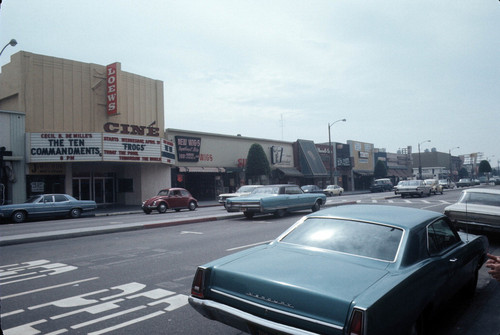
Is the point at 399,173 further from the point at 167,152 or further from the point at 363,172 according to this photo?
the point at 167,152

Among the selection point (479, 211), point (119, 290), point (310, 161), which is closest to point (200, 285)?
point (119, 290)

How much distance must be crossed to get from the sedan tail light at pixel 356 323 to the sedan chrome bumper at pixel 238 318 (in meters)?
0.33

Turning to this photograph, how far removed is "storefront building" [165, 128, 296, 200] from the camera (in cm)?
3278

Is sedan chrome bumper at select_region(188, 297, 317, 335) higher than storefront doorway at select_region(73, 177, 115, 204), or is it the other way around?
storefront doorway at select_region(73, 177, 115, 204)

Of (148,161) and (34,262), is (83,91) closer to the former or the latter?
(148,161)

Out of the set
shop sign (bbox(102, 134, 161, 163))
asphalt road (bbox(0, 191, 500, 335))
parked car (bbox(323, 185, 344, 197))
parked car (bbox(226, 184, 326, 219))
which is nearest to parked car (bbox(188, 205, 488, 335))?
asphalt road (bbox(0, 191, 500, 335))

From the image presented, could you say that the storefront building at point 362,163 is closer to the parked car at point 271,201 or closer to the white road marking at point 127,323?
the parked car at point 271,201

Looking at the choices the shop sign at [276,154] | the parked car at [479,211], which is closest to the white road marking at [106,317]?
the parked car at [479,211]

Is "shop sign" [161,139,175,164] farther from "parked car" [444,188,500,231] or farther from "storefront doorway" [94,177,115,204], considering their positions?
"parked car" [444,188,500,231]

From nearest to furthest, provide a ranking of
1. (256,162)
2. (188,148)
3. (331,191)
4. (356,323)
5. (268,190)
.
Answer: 1. (356,323)
2. (268,190)
3. (188,148)
4. (256,162)
5. (331,191)

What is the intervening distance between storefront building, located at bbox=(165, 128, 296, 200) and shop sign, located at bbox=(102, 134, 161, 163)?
12.2 feet

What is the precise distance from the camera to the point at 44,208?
62.6 feet

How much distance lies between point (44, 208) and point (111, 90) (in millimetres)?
11665

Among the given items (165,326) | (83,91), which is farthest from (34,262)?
(83,91)
